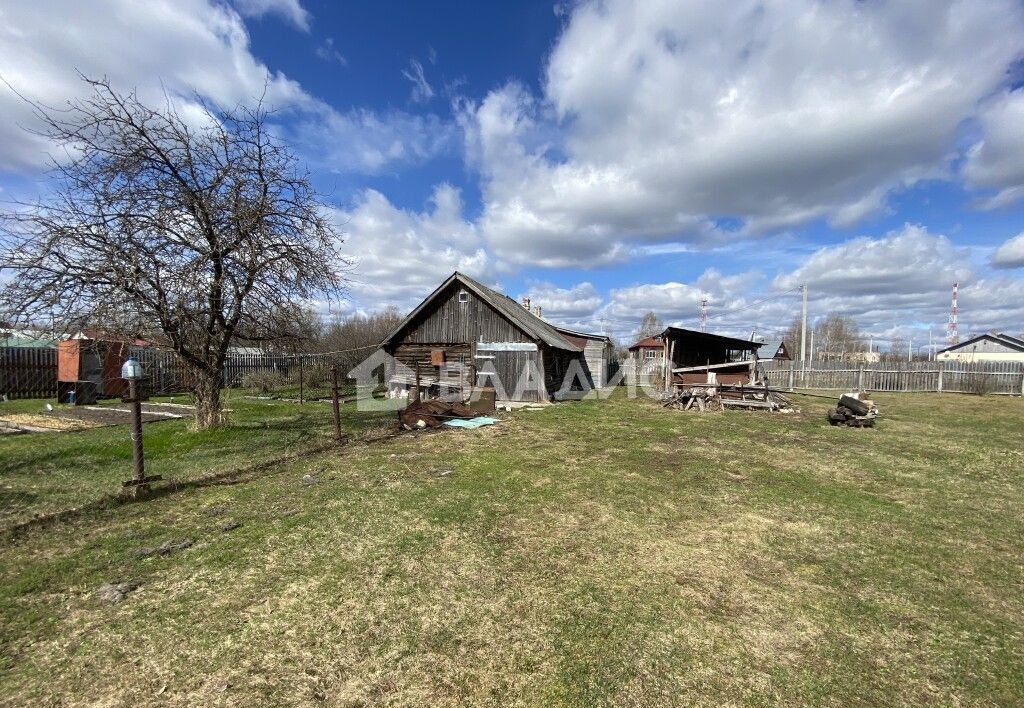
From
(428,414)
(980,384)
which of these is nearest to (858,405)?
(428,414)

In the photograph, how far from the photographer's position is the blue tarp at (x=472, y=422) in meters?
12.2

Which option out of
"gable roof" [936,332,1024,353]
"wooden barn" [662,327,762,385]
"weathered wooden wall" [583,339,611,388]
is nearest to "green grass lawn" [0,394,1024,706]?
"wooden barn" [662,327,762,385]

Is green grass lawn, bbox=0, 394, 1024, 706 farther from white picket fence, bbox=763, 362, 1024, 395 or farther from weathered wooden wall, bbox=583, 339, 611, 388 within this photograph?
weathered wooden wall, bbox=583, 339, 611, 388

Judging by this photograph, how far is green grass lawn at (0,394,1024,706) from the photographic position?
8.93 feet

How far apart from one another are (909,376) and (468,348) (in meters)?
24.7

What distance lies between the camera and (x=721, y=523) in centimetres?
531

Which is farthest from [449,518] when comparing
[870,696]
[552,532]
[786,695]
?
[870,696]

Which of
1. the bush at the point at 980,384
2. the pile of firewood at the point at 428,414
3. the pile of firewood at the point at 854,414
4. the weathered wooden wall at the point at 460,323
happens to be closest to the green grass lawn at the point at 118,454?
the pile of firewood at the point at 428,414

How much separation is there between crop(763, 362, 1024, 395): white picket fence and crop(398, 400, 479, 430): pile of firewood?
24.3 meters

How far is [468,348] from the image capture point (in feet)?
60.3

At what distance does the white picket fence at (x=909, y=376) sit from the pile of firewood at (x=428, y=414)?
24256 millimetres

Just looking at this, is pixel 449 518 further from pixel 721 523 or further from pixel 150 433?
pixel 150 433

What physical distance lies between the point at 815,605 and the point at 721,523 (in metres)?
1.74

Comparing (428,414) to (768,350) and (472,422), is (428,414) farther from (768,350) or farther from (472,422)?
(768,350)
